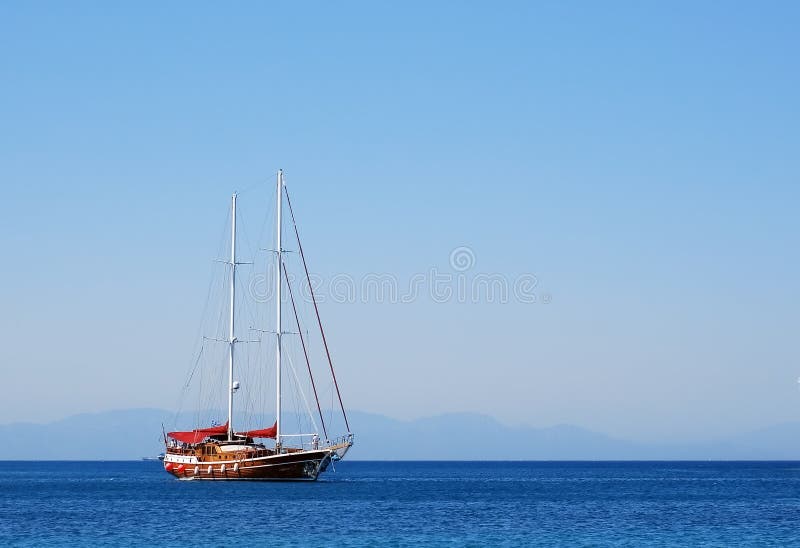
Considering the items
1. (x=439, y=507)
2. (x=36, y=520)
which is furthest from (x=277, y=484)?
(x=36, y=520)

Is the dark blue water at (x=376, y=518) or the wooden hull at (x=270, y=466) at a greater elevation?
the wooden hull at (x=270, y=466)

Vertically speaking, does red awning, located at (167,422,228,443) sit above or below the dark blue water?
above

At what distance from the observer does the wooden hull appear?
112 metres

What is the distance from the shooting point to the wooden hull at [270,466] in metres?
112

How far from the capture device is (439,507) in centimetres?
9931

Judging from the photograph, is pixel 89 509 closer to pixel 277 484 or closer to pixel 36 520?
pixel 36 520

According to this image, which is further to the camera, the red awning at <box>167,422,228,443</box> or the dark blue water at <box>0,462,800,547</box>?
the red awning at <box>167,422,228,443</box>

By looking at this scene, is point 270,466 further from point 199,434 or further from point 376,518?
point 376,518

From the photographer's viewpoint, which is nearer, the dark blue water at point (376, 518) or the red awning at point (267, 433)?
the dark blue water at point (376, 518)

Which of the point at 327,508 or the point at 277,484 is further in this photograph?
the point at 277,484

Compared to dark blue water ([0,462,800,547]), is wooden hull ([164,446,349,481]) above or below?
above

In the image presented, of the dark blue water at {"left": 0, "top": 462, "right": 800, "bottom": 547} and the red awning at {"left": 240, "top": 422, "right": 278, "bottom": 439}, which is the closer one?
the dark blue water at {"left": 0, "top": 462, "right": 800, "bottom": 547}

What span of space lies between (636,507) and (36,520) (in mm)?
50091

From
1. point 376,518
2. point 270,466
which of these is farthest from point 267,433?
point 376,518
